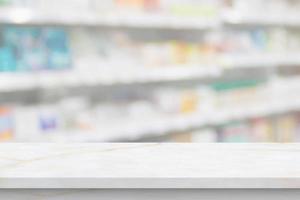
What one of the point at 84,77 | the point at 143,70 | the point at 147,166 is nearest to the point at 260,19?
the point at 143,70

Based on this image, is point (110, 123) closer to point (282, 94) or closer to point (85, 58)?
point (85, 58)

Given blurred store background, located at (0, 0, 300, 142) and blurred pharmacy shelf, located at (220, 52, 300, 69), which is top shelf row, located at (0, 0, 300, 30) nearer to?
blurred store background, located at (0, 0, 300, 142)

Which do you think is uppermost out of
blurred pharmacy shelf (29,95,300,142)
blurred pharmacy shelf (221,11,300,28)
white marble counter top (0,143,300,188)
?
blurred pharmacy shelf (221,11,300,28)

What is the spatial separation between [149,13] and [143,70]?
0.99 ft

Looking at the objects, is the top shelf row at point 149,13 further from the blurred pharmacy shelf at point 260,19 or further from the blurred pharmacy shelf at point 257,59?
the blurred pharmacy shelf at point 257,59

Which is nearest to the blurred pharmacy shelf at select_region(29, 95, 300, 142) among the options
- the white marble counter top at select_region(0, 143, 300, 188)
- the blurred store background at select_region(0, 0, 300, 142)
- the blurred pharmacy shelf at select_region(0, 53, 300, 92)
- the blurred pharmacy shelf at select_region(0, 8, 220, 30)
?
the blurred store background at select_region(0, 0, 300, 142)

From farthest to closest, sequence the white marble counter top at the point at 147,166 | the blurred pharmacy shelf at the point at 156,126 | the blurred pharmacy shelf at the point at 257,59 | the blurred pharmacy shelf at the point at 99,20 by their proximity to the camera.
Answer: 1. the blurred pharmacy shelf at the point at 257,59
2. the blurred pharmacy shelf at the point at 156,126
3. the blurred pharmacy shelf at the point at 99,20
4. the white marble counter top at the point at 147,166

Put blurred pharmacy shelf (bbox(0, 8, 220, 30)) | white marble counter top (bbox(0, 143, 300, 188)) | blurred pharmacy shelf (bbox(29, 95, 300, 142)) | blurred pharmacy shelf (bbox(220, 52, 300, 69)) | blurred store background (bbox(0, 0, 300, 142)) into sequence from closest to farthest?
1. white marble counter top (bbox(0, 143, 300, 188))
2. blurred pharmacy shelf (bbox(0, 8, 220, 30))
3. blurred store background (bbox(0, 0, 300, 142))
4. blurred pharmacy shelf (bbox(29, 95, 300, 142))
5. blurred pharmacy shelf (bbox(220, 52, 300, 69))

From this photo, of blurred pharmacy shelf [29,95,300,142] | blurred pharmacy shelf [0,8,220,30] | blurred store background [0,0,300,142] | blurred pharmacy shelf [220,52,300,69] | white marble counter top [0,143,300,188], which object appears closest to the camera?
white marble counter top [0,143,300,188]

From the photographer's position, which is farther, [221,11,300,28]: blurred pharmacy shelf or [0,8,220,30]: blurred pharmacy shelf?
[221,11,300,28]: blurred pharmacy shelf

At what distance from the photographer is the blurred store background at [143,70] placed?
2.57 meters

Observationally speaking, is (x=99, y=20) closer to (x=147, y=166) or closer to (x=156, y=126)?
(x=156, y=126)

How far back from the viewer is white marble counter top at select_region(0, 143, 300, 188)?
687 mm

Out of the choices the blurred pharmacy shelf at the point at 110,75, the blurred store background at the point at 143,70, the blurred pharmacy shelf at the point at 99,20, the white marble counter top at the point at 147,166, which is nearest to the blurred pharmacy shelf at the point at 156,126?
the blurred store background at the point at 143,70
